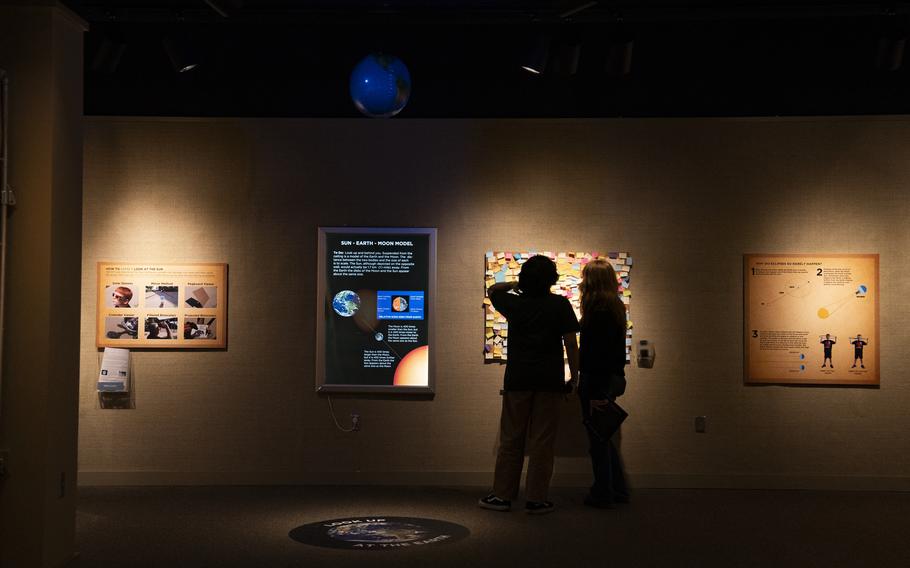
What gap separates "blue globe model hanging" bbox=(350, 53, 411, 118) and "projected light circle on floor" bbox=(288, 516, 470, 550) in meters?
2.55

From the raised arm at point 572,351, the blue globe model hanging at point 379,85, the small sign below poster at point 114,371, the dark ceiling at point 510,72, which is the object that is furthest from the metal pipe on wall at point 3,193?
the dark ceiling at point 510,72

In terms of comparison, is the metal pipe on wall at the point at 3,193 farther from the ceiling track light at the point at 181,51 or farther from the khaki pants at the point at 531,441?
the khaki pants at the point at 531,441

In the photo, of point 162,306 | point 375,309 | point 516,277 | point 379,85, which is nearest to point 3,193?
point 379,85

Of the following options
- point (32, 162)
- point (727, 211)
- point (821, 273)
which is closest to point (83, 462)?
point (32, 162)

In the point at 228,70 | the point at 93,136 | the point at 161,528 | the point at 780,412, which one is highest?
the point at 228,70

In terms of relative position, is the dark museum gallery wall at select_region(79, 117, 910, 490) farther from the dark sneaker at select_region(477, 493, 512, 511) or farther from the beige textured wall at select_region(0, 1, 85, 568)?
the beige textured wall at select_region(0, 1, 85, 568)

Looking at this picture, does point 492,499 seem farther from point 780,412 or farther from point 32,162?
point 32,162

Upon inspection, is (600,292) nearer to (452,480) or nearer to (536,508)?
(536,508)

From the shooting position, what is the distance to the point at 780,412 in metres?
7.11

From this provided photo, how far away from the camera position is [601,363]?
20.9 feet

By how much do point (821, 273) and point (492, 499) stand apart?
293 cm

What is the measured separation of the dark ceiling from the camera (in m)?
7.92

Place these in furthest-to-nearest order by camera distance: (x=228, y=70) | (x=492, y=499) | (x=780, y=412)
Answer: (x=228, y=70)
(x=780, y=412)
(x=492, y=499)

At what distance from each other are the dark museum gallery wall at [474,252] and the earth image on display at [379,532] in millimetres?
1407
